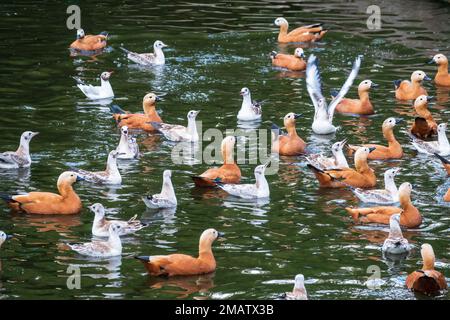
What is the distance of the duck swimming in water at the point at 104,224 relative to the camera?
16609 millimetres

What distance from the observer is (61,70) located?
26.1m

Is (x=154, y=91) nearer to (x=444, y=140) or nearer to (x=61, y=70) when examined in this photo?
(x=61, y=70)

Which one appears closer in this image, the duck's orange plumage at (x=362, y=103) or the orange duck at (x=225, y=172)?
the orange duck at (x=225, y=172)

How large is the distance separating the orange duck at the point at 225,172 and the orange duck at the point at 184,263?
3352mm

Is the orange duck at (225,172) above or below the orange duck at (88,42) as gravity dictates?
below

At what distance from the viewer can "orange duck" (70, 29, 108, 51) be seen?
27422 millimetres

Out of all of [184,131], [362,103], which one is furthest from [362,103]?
[184,131]

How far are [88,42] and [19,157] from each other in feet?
26.8

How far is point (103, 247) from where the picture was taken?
15852 millimetres

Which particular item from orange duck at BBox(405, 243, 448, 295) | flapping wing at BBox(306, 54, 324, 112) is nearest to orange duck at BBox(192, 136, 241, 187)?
flapping wing at BBox(306, 54, 324, 112)

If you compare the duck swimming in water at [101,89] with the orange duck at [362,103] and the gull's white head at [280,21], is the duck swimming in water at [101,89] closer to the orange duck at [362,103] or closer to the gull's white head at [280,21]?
the orange duck at [362,103]

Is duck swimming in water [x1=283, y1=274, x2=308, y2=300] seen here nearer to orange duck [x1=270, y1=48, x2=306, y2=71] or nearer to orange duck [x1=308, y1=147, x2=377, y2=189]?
orange duck [x1=308, y1=147, x2=377, y2=189]

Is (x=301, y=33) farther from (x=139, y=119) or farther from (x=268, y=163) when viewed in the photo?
(x=268, y=163)

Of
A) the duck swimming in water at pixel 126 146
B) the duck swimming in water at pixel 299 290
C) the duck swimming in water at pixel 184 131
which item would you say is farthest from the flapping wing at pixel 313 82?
the duck swimming in water at pixel 299 290
